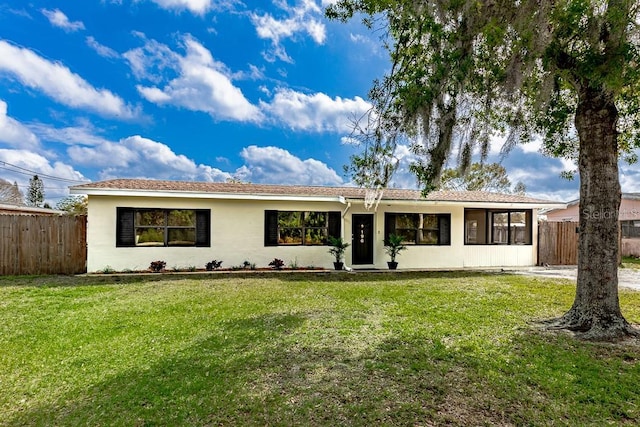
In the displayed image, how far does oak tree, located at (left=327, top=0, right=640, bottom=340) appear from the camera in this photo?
4.18 metres

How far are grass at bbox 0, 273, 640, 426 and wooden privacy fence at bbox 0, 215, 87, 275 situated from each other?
358 centimetres

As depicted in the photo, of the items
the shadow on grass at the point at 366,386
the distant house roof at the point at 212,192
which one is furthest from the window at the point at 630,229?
the shadow on grass at the point at 366,386

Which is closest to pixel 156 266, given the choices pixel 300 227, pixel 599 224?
pixel 300 227

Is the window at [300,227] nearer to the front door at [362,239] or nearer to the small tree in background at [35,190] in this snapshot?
the front door at [362,239]

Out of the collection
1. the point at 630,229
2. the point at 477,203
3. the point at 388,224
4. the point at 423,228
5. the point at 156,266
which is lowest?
the point at 156,266

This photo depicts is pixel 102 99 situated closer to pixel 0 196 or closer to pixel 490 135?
pixel 0 196

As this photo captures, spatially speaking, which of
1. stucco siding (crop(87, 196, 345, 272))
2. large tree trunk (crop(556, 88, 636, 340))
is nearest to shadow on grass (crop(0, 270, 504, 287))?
stucco siding (crop(87, 196, 345, 272))

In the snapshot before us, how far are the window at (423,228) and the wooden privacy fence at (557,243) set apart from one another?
3995mm

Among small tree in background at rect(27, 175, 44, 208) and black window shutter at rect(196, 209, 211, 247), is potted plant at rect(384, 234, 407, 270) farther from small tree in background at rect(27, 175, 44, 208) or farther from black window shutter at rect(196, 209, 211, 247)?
small tree in background at rect(27, 175, 44, 208)

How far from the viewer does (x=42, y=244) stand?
9969 mm

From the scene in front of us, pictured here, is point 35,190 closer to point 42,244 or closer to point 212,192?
point 42,244

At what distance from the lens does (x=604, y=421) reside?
8.92 ft

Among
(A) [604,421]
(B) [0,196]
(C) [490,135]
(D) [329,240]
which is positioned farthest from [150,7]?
(B) [0,196]

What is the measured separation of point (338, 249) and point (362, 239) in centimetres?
124
